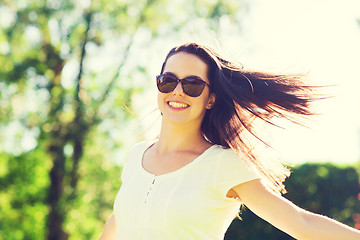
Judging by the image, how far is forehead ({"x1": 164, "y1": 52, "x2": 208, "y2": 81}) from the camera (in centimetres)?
245

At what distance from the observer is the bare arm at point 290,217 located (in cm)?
183

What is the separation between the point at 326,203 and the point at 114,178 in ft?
27.0

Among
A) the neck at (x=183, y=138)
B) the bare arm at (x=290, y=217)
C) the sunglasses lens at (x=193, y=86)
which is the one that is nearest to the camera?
the bare arm at (x=290, y=217)

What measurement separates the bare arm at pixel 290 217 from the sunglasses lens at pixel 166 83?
65 cm

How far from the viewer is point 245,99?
97.8 inches

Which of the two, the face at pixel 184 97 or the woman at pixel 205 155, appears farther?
the face at pixel 184 97

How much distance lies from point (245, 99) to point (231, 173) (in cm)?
49

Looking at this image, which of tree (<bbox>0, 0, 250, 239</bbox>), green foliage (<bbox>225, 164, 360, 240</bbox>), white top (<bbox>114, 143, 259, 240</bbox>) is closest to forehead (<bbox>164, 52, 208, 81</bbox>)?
Result: white top (<bbox>114, 143, 259, 240</bbox>)

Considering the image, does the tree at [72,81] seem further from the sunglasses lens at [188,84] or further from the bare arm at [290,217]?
the bare arm at [290,217]

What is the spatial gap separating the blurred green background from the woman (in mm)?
10990

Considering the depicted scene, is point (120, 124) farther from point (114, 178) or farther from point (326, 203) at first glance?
point (326, 203)

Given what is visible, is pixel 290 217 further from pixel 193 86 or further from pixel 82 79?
pixel 82 79

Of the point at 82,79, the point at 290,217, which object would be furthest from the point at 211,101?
the point at 82,79

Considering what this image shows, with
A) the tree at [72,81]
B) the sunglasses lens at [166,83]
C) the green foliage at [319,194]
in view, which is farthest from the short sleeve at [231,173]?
the tree at [72,81]
